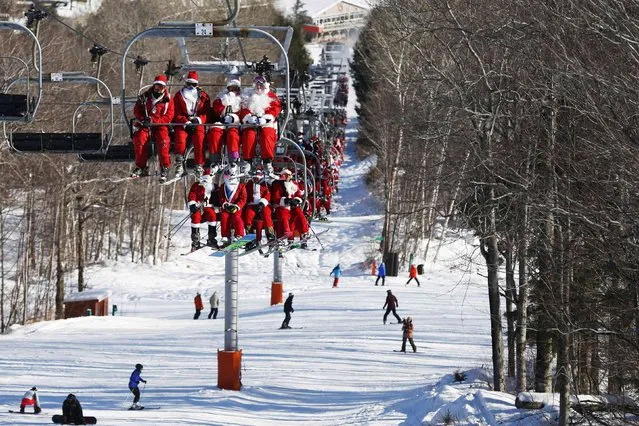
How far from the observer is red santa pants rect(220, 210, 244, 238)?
722 inches

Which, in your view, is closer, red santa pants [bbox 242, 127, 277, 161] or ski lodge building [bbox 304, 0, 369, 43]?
red santa pants [bbox 242, 127, 277, 161]

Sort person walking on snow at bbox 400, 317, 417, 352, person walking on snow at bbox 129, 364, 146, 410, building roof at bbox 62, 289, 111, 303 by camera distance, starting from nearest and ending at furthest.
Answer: person walking on snow at bbox 129, 364, 146, 410 < person walking on snow at bbox 400, 317, 417, 352 < building roof at bbox 62, 289, 111, 303

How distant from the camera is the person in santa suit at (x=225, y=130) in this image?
1584cm

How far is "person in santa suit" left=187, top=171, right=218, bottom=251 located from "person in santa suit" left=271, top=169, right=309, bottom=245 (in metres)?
1.46

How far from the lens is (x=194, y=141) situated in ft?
51.1

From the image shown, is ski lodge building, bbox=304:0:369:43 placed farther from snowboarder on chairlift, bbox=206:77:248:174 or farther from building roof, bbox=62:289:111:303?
snowboarder on chairlift, bbox=206:77:248:174

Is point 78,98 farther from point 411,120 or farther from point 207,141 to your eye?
point 207,141

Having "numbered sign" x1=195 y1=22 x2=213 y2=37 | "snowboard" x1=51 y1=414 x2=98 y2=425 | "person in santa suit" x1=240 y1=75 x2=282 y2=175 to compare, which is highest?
"numbered sign" x1=195 y1=22 x2=213 y2=37

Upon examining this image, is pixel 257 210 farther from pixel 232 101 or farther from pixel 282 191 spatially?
pixel 232 101

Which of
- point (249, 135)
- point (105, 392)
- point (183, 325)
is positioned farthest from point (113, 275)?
point (249, 135)

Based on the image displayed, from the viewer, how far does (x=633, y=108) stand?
14.3 metres

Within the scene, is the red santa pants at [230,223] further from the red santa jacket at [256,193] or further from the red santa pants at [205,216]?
the red santa jacket at [256,193]

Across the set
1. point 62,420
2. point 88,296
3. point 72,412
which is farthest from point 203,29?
point 88,296

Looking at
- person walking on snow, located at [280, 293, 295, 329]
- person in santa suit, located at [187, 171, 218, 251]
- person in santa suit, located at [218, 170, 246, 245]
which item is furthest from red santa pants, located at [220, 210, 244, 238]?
person walking on snow, located at [280, 293, 295, 329]
